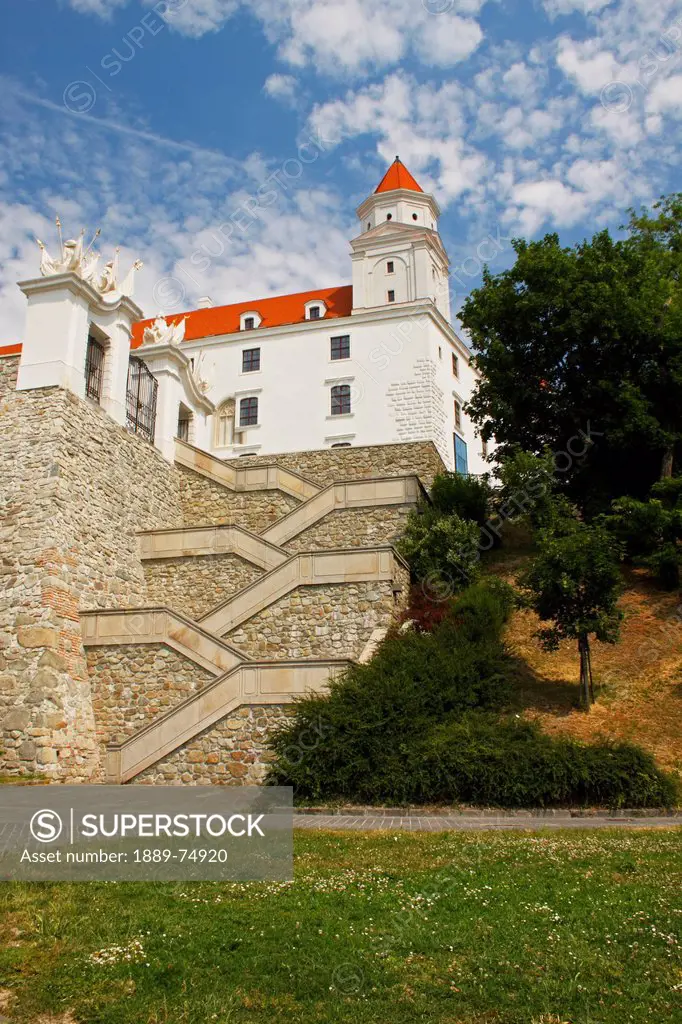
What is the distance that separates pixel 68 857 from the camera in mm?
8242

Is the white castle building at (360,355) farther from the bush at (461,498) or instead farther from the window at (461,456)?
the bush at (461,498)

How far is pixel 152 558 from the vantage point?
901 inches

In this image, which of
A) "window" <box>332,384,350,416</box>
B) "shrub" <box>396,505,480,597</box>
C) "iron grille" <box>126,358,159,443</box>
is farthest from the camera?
"window" <box>332,384,350,416</box>

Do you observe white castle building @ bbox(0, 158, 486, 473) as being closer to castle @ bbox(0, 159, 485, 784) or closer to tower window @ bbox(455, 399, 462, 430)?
tower window @ bbox(455, 399, 462, 430)

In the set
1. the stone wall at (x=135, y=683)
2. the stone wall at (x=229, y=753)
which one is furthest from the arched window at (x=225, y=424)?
the stone wall at (x=229, y=753)

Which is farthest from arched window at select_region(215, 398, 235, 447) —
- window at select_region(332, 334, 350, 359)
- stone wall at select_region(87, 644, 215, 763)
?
stone wall at select_region(87, 644, 215, 763)

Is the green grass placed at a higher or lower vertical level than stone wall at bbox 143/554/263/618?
lower

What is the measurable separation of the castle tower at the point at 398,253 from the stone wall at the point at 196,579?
74.6 feet

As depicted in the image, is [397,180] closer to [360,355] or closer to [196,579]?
[360,355]

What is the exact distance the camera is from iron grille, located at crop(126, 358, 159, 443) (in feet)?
81.1

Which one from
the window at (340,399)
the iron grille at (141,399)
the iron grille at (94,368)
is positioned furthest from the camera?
the window at (340,399)

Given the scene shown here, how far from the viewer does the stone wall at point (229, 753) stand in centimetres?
1560

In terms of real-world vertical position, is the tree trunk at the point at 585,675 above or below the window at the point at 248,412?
below

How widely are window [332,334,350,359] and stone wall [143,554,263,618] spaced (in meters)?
20.5
